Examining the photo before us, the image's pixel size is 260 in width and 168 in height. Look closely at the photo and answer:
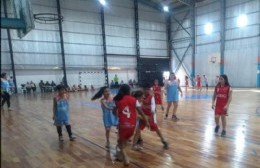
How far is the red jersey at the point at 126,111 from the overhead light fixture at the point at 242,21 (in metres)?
23.2

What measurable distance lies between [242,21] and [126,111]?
77.0ft

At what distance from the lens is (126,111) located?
13.1 ft

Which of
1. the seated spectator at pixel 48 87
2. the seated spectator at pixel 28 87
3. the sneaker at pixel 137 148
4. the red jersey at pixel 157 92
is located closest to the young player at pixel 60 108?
the sneaker at pixel 137 148

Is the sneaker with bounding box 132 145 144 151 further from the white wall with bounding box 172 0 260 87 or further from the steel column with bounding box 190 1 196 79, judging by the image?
the steel column with bounding box 190 1 196 79

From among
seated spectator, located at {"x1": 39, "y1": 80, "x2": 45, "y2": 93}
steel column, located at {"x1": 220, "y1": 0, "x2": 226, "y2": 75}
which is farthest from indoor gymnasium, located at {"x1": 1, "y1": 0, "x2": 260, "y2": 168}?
seated spectator, located at {"x1": 39, "y1": 80, "x2": 45, "y2": 93}

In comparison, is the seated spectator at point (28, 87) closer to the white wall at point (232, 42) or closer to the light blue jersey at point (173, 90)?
the white wall at point (232, 42)

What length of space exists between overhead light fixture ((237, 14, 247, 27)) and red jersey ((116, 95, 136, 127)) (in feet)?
76.1

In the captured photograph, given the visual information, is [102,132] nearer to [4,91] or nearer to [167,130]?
[167,130]

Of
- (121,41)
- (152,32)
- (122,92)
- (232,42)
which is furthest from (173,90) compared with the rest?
(152,32)

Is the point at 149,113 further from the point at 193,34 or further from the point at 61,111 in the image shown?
the point at 193,34

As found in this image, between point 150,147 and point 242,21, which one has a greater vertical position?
point 242,21

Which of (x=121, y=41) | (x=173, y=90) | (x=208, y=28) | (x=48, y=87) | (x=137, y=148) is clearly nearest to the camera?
(x=137, y=148)

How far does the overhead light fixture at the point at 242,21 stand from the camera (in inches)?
926

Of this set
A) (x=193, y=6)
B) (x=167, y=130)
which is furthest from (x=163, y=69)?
(x=167, y=130)
